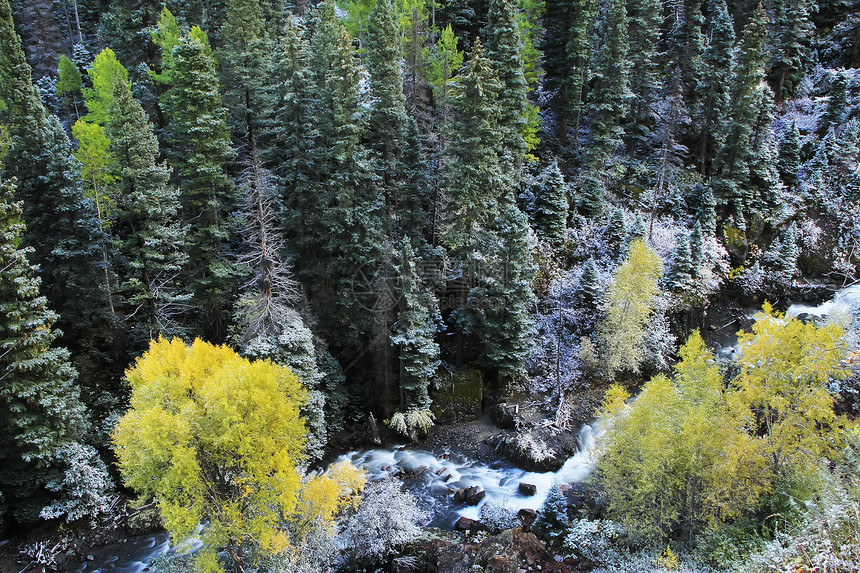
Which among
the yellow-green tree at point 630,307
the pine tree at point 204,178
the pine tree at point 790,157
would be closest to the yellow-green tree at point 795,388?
the yellow-green tree at point 630,307

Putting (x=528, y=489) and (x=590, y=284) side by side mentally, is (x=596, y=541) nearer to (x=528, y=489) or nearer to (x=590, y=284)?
(x=528, y=489)

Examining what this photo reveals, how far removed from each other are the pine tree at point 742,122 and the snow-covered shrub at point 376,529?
33.9m

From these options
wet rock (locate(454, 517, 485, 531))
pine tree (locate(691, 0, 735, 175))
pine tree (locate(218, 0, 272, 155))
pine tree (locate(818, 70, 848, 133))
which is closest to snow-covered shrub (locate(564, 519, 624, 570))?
wet rock (locate(454, 517, 485, 531))

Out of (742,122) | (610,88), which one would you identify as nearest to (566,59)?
(610,88)

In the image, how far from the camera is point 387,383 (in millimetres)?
29609

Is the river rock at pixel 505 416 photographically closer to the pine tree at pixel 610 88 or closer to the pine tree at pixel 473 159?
the pine tree at pixel 473 159

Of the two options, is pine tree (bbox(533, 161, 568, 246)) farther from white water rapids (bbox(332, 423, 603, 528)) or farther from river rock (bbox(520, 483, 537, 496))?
river rock (bbox(520, 483, 537, 496))

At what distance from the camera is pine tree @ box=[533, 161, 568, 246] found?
35750 millimetres

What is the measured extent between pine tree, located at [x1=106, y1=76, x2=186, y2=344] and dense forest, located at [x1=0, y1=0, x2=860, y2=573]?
0.23 m

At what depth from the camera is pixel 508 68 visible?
33.9 meters

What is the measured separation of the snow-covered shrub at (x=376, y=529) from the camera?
816 inches

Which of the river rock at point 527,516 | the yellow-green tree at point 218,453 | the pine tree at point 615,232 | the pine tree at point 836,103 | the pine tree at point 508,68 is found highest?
the pine tree at point 508,68

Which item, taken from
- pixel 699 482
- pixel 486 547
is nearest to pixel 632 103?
pixel 699 482

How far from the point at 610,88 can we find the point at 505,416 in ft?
83.7
